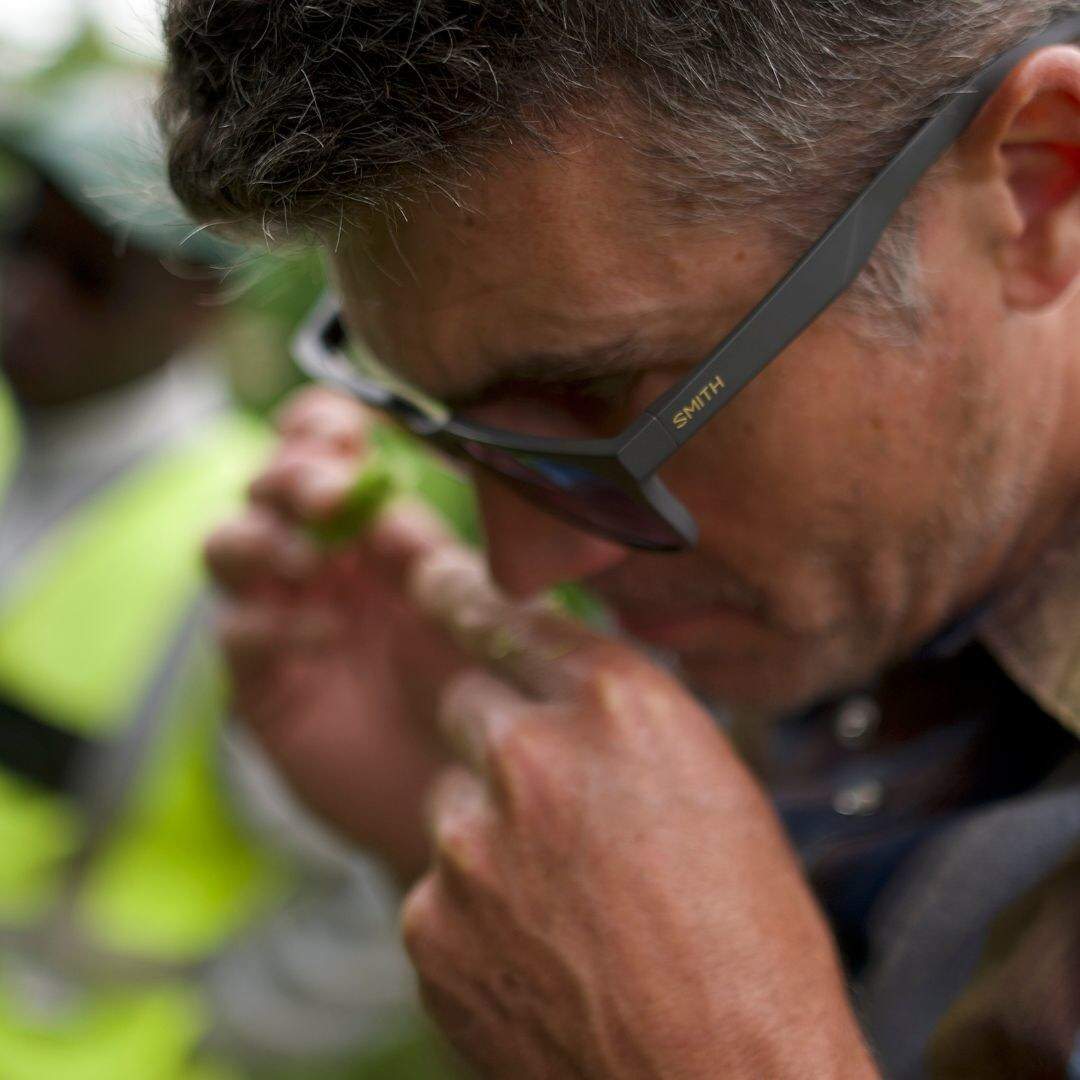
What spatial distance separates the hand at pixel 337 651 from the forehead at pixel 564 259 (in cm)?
84

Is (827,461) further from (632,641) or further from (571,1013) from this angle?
(571,1013)

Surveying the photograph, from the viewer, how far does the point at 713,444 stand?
135cm

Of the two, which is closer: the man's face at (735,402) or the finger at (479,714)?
the man's face at (735,402)

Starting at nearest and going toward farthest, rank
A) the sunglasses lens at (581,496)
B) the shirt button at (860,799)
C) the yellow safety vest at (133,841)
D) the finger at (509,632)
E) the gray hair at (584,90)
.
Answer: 1. the gray hair at (584,90)
2. the sunglasses lens at (581,496)
3. the finger at (509,632)
4. the shirt button at (860,799)
5. the yellow safety vest at (133,841)

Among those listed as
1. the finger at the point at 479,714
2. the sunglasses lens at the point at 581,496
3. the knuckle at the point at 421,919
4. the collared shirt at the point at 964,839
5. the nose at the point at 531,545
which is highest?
the sunglasses lens at the point at 581,496

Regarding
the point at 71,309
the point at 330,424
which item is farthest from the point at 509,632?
the point at 71,309

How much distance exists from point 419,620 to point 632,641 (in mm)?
569

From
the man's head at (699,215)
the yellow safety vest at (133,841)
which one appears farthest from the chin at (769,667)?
the yellow safety vest at (133,841)

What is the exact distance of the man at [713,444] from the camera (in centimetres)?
119

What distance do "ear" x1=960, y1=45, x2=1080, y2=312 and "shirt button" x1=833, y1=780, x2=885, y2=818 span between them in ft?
2.27

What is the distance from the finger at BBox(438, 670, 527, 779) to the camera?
145 cm

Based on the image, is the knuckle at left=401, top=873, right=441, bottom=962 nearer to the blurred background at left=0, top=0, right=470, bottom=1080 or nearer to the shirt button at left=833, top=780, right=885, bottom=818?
the shirt button at left=833, top=780, right=885, bottom=818

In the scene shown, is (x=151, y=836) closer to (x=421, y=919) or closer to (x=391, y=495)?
(x=391, y=495)

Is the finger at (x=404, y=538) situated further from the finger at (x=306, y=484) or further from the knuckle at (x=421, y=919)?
the knuckle at (x=421, y=919)
